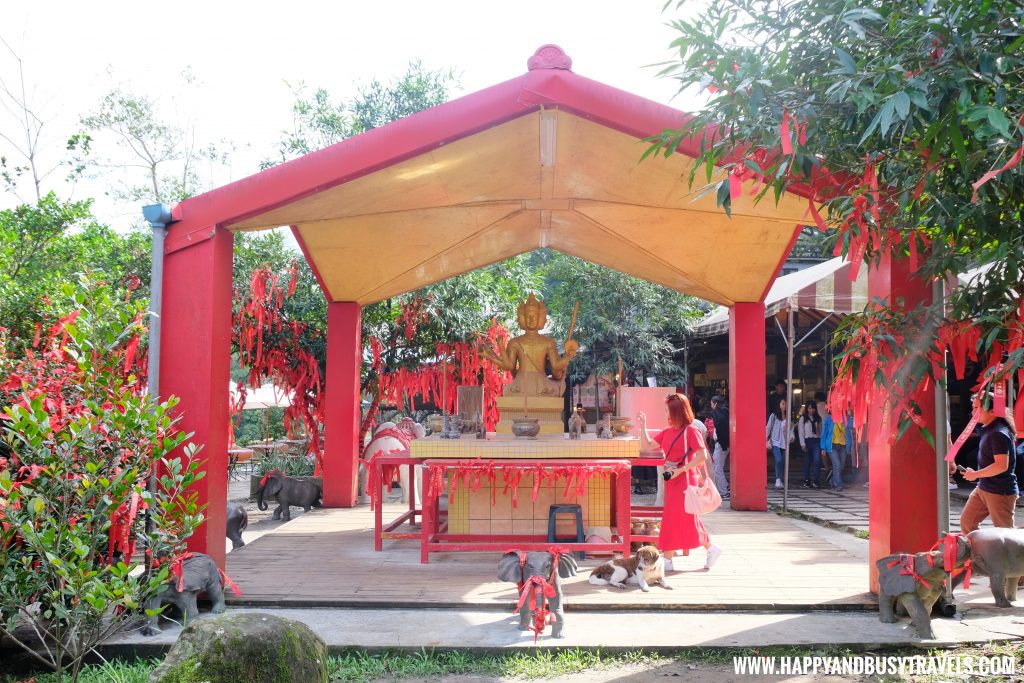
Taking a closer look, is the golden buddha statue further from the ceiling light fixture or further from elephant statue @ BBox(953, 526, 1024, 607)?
elephant statue @ BBox(953, 526, 1024, 607)

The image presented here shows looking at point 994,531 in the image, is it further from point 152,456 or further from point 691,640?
point 152,456

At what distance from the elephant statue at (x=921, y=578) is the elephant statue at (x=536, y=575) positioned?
81.8 inches

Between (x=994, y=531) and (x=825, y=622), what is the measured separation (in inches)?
55.5

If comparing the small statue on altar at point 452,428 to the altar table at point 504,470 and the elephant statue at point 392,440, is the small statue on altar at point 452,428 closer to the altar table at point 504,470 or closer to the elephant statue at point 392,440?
the altar table at point 504,470

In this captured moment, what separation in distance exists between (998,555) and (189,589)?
529 centimetres

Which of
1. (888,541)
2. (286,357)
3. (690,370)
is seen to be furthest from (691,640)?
(690,370)

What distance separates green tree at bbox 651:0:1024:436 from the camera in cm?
248

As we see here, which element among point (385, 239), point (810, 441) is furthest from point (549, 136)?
point (810, 441)

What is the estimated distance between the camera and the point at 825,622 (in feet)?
16.4

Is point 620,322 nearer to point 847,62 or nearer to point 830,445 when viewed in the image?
point 830,445

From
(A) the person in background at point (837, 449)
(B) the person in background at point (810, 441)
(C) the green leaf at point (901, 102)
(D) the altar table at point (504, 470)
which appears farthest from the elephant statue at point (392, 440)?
(C) the green leaf at point (901, 102)

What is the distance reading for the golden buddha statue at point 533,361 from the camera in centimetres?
822

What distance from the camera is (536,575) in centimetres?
476

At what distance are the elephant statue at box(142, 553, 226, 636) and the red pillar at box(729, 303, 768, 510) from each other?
6.36m
